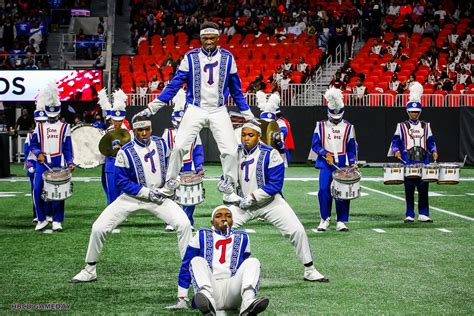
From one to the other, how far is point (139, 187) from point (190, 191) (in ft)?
12.9

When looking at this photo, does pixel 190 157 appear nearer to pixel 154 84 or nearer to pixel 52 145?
pixel 52 145

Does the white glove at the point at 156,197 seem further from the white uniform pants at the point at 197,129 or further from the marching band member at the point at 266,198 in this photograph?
the white uniform pants at the point at 197,129

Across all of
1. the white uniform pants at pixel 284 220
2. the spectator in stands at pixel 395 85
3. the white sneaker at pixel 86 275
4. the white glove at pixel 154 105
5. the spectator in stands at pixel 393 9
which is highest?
the spectator in stands at pixel 393 9

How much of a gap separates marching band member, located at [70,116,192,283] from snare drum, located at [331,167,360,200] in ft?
15.1

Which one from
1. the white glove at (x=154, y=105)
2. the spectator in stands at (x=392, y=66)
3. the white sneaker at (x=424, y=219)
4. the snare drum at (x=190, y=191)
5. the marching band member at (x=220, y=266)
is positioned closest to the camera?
the marching band member at (x=220, y=266)

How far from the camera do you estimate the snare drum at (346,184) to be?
13.8 metres

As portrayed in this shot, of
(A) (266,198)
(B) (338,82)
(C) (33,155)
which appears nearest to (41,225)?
(C) (33,155)

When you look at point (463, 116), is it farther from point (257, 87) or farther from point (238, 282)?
point (238, 282)

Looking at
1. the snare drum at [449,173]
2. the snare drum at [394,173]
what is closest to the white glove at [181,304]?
the snare drum at [394,173]

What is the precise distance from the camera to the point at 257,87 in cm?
2919

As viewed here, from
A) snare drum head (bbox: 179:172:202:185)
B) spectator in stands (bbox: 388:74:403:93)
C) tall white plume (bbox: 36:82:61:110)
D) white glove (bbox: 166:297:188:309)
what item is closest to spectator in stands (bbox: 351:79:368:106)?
spectator in stands (bbox: 388:74:403:93)

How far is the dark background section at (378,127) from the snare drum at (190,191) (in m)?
15.8

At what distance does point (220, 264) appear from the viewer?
829cm

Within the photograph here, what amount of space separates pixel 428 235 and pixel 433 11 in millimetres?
22938
